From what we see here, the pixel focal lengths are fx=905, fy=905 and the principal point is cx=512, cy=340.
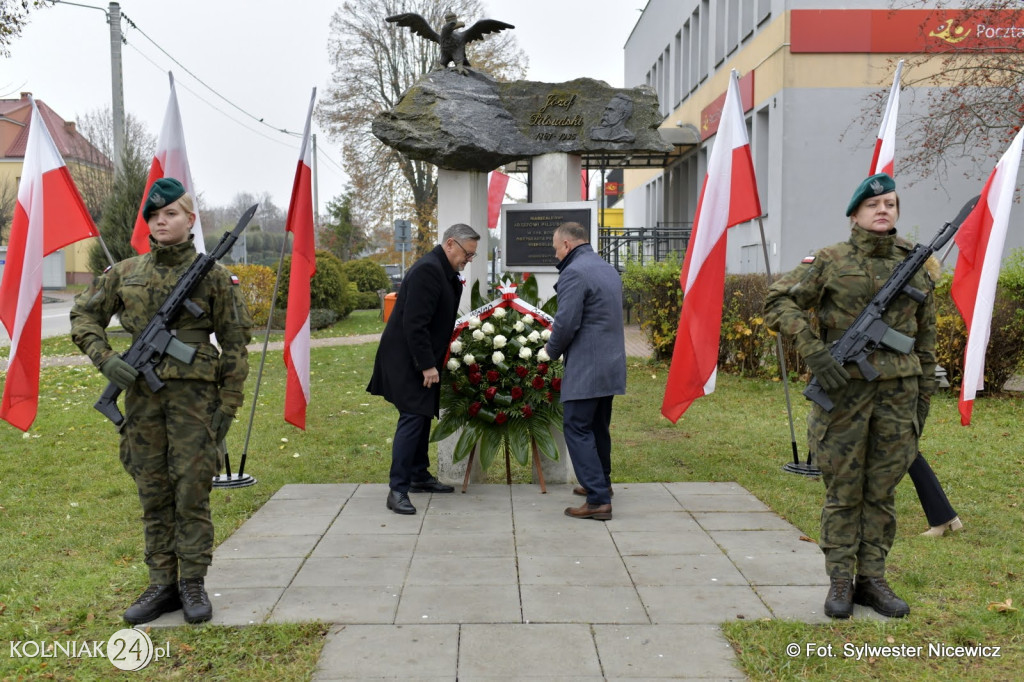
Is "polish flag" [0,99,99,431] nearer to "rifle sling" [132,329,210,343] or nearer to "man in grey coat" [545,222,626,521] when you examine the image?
"rifle sling" [132,329,210,343]

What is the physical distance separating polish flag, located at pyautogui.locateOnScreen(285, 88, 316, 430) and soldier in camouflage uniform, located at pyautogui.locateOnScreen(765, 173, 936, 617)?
152 inches

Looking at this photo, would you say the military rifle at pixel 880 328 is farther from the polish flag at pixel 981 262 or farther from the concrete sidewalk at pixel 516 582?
the polish flag at pixel 981 262

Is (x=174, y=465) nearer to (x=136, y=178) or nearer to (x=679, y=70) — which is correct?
(x=136, y=178)

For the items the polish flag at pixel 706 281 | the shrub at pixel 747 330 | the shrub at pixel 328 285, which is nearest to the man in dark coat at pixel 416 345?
the polish flag at pixel 706 281

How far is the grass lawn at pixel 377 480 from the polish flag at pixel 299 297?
74 cm

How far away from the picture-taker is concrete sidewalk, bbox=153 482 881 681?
383 centimetres

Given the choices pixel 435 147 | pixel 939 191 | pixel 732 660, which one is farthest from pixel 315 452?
pixel 939 191

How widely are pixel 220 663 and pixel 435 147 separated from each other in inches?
182

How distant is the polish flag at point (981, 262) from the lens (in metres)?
5.63

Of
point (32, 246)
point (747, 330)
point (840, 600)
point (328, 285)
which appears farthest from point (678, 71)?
point (840, 600)

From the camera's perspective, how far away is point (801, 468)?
757cm

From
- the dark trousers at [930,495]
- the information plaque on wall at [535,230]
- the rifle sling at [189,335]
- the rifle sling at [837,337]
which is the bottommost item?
the dark trousers at [930,495]

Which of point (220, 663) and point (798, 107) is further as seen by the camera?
point (798, 107)

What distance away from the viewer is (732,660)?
3.78 metres
